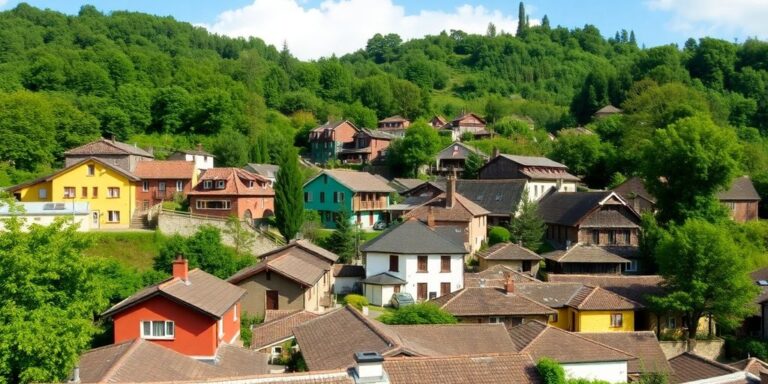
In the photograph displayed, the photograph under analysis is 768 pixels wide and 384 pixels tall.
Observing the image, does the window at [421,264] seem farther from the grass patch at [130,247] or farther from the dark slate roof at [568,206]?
the grass patch at [130,247]

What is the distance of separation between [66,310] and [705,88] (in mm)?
97886

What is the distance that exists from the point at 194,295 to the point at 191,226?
2129 centimetres

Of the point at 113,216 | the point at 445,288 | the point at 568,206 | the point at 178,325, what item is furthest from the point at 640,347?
the point at 113,216

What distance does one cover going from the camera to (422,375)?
16234 mm

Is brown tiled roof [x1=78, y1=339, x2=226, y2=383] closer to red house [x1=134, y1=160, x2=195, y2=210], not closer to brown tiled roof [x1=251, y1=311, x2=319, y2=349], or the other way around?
brown tiled roof [x1=251, y1=311, x2=319, y2=349]

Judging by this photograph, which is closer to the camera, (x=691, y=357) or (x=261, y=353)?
(x=261, y=353)

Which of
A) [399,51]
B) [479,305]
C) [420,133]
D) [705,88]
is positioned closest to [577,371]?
[479,305]

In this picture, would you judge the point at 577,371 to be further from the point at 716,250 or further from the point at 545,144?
the point at 545,144

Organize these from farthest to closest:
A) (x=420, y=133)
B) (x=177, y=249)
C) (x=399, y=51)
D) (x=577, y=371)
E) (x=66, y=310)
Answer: (x=399, y=51) < (x=420, y=133) < (x=177, y=249) < (x=577, y=371) < (x=66, y=310)

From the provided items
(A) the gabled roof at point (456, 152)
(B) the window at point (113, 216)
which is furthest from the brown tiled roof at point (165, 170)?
(A) the gabled roof at point (456, 152)

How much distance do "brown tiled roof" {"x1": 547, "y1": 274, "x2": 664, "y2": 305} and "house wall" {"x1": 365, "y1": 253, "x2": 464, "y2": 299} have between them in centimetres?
565

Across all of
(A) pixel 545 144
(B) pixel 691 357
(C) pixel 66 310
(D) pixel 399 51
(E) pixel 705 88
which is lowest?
(B) pixel 691 357

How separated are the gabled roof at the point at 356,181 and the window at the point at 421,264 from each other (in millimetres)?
15113

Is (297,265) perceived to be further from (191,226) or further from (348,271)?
(191,226)
